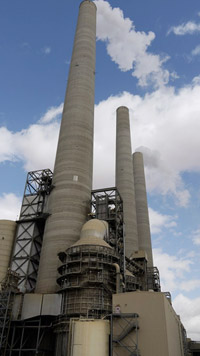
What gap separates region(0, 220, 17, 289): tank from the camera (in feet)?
138

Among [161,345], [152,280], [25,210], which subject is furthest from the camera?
[152,280]

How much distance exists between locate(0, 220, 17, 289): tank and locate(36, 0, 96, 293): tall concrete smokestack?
26.5 ft

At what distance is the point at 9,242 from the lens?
1721 inches

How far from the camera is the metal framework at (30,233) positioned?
3984 cm

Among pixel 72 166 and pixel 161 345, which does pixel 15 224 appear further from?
pixel 161 345

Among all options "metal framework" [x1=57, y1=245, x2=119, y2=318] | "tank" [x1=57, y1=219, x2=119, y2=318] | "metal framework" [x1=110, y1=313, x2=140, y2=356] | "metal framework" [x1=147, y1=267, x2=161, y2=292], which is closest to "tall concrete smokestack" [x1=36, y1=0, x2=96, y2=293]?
"tank" [x1=57, y1=219, x2=119, y2=318]

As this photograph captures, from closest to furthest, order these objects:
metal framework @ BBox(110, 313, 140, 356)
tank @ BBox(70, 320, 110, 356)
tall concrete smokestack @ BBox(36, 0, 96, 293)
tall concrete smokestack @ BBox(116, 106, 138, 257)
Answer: tank @ BBox(70, 320, 110, 356), metal framework @ BBox(110, 313, 140, 356), tall concrete smokestack @ BBox(36, 0, 96, 293), tall concrete smokestack @ BBox(116, 106, 138, 257)

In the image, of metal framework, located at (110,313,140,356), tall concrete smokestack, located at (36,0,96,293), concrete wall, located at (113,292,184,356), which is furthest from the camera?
tall concrete smokestack, located at (36,0,96,293)

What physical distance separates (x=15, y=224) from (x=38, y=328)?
17628 mm

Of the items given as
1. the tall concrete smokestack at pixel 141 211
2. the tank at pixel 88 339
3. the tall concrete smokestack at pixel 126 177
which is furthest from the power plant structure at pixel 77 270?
the tall concrete smokestack at pixel 141 211

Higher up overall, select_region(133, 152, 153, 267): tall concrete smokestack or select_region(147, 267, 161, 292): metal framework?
select_region(133, 152, 153, 267): tall concrete smokestack

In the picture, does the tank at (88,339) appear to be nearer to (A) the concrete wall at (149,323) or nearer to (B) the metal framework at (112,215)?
(A) the concrete wall at (149,323)

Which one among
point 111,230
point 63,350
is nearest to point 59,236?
point 111,230

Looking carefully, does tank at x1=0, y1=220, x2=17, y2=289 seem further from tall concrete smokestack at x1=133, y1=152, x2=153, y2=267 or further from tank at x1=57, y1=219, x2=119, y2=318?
tall concrete smokestack at x1=133, y1=152, x2=153, y2=267
